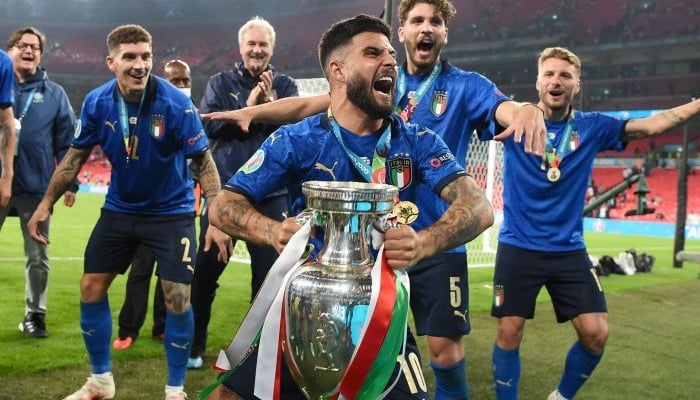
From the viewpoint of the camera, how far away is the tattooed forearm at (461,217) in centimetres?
179

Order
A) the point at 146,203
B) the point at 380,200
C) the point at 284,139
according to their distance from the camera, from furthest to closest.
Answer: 1. the point at 146,203
2. the point at 284,139
3. the point at 380,200

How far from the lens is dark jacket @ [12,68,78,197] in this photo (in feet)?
15.5

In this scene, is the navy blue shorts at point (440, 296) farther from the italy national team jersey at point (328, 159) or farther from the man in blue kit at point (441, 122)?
the italy national team jersey at point (328, 159)

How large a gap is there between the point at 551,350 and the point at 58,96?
395 cm

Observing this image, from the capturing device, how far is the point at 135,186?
353cm

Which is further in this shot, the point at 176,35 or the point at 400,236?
the point at 176,35

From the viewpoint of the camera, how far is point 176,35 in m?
44.4

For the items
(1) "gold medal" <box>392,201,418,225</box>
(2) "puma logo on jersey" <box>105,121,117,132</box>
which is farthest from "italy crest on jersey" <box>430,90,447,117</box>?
(2) "puma logo on jersey" <box>105,121,117,132</box>

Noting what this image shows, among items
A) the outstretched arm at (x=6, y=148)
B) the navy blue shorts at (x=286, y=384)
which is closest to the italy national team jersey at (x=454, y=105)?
the navy blue shorts at (x=286, y=384)

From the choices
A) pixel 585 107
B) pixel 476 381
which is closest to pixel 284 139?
pixel 476 381

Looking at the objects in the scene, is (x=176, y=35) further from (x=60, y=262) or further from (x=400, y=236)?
(x=400, y=236)

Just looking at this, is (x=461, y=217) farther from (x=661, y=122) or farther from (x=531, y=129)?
(x=661, y=122)

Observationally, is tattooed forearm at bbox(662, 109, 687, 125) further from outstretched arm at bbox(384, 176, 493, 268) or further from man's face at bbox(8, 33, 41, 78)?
man's face at bbox(8, 33, 41, 78)

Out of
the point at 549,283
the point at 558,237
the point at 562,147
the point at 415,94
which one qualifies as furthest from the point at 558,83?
the point at 549,283
